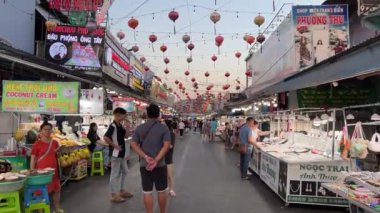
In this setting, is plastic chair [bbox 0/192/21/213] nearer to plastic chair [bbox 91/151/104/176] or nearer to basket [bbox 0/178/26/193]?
basket [bbox 0/178/26/193]

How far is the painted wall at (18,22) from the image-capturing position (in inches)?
620

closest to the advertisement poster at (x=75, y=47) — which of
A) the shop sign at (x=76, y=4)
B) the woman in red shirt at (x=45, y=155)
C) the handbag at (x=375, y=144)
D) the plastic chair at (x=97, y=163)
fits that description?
the shop sign at (x=76, y=4)

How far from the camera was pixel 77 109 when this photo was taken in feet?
34.5

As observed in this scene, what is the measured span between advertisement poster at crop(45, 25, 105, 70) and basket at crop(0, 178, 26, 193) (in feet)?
46.0

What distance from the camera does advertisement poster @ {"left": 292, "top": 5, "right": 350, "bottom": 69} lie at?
19312 mm

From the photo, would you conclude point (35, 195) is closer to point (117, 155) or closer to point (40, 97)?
point (117, 155)

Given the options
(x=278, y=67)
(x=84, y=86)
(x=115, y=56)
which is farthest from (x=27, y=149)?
(x=115, y=56)

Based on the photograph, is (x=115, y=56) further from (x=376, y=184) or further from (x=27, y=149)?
(x=376, y=184)

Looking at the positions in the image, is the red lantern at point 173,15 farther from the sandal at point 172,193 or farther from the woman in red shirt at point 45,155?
the woman in red shirt at point 45,155

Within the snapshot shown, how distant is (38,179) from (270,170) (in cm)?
592

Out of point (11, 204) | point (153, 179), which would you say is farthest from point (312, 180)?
point (11, 204)

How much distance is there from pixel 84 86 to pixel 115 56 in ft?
28.8

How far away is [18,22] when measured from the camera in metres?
17.1

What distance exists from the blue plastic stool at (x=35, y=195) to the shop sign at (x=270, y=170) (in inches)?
202
